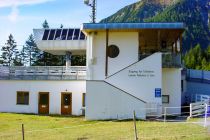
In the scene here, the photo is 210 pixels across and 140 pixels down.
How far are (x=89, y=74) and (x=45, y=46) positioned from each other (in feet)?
30.1

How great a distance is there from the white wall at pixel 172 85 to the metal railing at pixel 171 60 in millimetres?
778

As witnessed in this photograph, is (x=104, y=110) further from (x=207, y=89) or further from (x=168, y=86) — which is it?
(x=207, y=89)

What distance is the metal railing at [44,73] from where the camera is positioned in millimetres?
36312

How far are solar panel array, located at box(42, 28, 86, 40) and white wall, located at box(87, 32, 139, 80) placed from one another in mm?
7388

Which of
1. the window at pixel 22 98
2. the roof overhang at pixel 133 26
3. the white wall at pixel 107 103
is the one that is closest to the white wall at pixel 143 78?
the white wall at pixel 107 103

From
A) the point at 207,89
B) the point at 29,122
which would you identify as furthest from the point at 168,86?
the point at 207,89

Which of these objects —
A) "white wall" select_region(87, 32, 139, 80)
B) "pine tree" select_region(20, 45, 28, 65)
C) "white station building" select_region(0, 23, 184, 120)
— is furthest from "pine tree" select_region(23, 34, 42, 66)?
"white wall" select_region(87, 32, 139, 80)

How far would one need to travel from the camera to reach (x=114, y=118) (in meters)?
29.8

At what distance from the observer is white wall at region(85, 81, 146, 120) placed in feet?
97.5

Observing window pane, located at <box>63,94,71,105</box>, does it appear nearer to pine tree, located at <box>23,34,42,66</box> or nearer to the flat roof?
the flat roof

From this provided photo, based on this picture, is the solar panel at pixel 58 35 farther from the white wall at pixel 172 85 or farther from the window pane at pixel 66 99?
the white wall at pixel 172 85

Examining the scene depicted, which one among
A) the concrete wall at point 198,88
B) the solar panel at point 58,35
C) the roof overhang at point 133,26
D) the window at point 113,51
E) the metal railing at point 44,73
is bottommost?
the concrete wall at point 198,88

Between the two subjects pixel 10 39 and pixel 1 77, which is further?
pixel 10 39

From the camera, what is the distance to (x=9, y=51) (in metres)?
88.9
